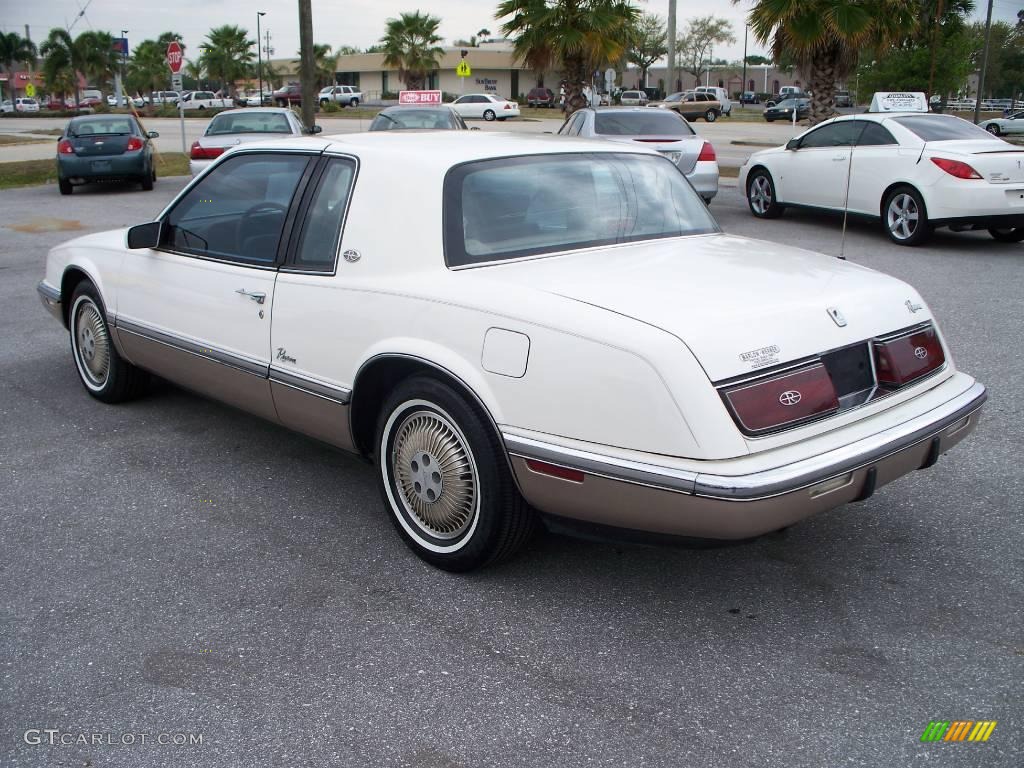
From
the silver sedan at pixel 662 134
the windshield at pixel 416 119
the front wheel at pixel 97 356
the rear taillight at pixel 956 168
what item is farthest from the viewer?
the windshield at pixel 416 119

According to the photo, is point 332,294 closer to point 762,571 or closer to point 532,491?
point 532,491

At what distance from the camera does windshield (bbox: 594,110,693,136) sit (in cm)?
1380

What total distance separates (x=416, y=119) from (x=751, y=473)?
51.4 feet

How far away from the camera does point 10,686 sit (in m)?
3.02

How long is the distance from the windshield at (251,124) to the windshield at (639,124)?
18.8 feet

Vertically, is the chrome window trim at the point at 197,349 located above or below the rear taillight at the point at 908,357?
below

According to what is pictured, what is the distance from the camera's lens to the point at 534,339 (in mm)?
3201

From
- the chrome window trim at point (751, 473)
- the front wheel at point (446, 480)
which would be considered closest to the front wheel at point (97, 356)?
the front wheel at point (446, 480)

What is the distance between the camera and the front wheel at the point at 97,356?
5.57 m

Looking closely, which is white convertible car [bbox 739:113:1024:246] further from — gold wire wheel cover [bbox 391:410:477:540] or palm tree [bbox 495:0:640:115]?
palm tree [bbox 495:0:640:115]

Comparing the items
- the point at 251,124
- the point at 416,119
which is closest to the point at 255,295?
the point at 251,124

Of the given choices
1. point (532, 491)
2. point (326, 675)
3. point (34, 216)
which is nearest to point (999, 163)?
point (532, 491)

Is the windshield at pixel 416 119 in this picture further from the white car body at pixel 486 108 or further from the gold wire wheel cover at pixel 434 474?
the white car body at pixel 486 108

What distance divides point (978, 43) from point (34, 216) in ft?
184
